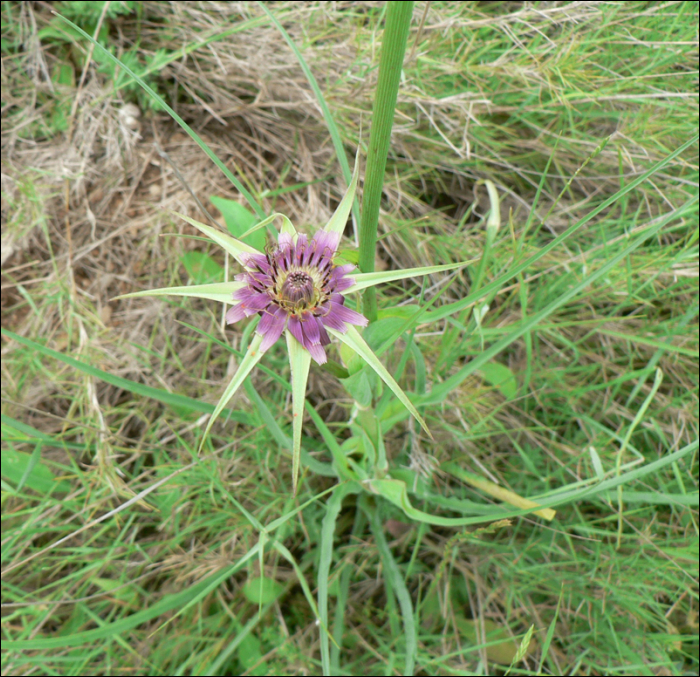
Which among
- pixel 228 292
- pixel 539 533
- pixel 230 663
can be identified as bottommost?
pixel 230 663

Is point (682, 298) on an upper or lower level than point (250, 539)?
upper

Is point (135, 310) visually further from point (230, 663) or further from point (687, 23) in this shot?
point (687, 23)

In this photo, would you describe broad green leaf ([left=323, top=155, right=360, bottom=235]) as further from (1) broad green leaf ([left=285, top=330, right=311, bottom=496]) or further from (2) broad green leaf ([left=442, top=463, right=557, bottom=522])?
(2) broad green leaf ([left=442, top=463, right=557, bottom=522])

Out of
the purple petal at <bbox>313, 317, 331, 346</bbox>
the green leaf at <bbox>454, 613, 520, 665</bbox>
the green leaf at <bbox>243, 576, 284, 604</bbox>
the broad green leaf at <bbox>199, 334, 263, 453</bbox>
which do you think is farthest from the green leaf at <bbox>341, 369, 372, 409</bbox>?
the green leaf at <bbox>454, 613, 520, 665</bbox>

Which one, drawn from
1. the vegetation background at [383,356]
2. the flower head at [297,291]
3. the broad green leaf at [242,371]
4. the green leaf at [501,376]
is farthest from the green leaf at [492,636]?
the broad green leaf at [242,371]

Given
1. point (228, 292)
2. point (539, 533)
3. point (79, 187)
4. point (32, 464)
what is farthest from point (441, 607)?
point (79, 187)

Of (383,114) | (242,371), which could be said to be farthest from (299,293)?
(383,114)

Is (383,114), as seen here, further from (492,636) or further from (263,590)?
(492,636)
